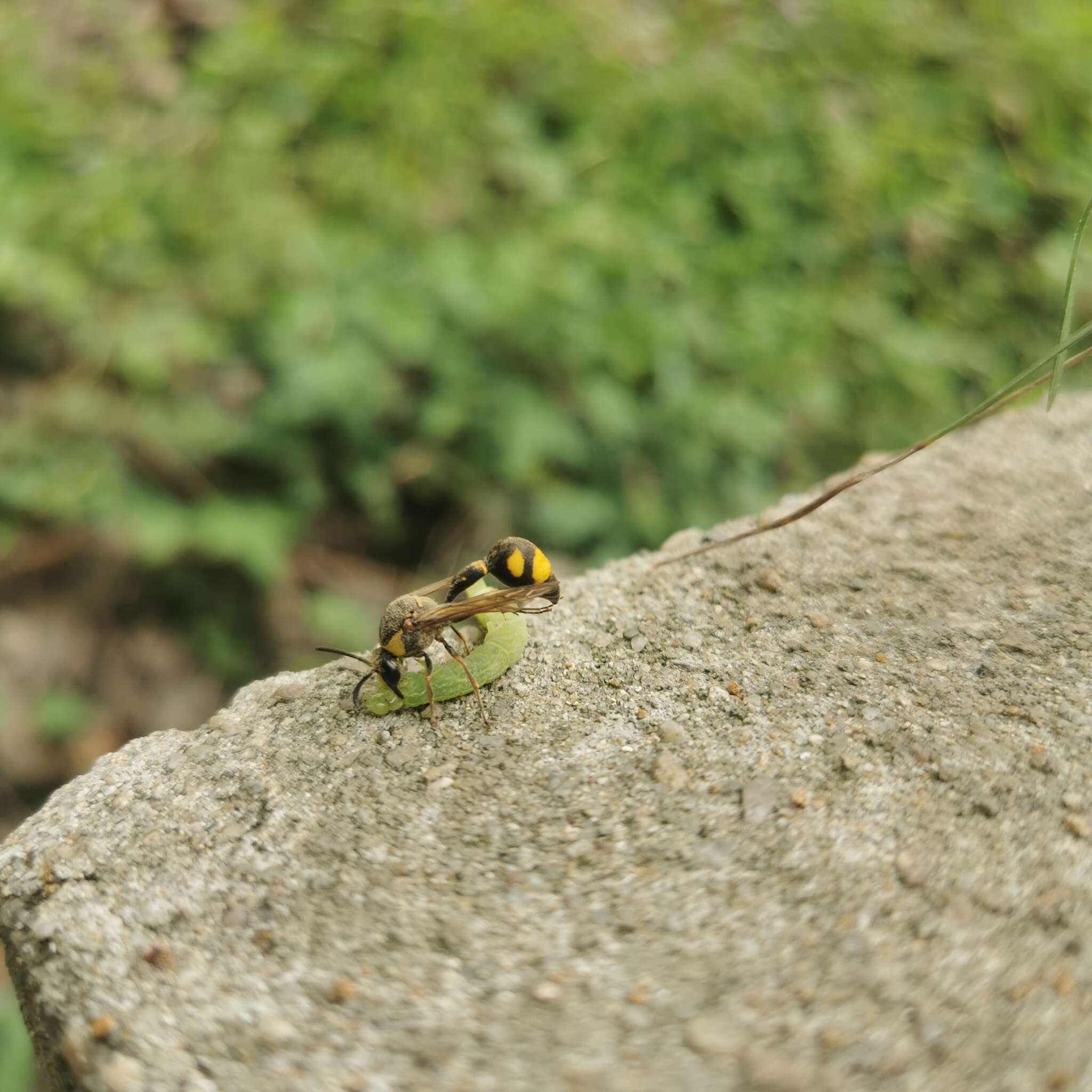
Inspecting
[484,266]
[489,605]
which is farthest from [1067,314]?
[484,266]

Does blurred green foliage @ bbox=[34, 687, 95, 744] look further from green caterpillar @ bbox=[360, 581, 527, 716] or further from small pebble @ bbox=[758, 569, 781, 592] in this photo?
small pebble @ bbox=[758, 569, 781, 592]

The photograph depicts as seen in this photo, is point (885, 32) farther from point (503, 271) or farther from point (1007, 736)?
point (1007, 736)

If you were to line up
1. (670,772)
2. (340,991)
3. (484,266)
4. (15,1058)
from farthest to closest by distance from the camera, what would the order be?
(484,266) < (15,1058) < (670,772) < (340,991)

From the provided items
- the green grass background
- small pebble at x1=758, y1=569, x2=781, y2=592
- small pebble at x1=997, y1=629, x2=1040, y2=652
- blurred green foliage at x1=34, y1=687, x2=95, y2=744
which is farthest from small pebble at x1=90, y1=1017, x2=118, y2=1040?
blurred green foliage at x1=34, y1=687, x2=95, y2=744

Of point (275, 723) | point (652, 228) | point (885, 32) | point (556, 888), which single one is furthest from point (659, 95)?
point (556, 888)

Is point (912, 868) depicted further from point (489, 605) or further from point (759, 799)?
point (489, 605)

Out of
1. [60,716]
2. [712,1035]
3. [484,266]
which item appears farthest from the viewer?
[484,266]
